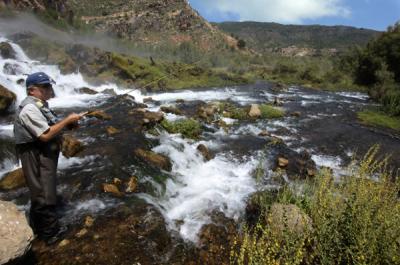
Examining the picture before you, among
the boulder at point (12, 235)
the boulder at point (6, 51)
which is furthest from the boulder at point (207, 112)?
the boulder at point (6, 51)

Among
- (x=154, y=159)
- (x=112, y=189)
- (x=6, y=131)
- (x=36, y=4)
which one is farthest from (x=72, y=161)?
(x=36, y=4)

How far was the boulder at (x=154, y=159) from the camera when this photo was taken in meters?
9.98

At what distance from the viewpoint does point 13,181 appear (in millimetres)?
7996

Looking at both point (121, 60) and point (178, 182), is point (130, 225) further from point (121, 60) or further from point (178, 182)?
point (121, 60)

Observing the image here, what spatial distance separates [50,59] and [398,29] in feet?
141

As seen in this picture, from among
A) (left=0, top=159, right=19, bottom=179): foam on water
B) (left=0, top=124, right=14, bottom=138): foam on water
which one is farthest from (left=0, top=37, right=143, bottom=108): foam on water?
(left=0, top=159, right=19, bottom=179): foam on water

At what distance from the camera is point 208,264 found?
5.88 metres

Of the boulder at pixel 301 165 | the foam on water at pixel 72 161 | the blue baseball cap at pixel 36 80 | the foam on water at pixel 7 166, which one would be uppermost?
the blue baseball cap at pixel 36 80

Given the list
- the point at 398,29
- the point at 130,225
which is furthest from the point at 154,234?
the point at 398,29

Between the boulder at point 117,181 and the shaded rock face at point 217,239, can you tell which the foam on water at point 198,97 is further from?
the shaded rock face at point 217,239

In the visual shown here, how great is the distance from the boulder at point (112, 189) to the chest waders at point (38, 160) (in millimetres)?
2527

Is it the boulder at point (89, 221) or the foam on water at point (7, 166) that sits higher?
the boulder at point (89, 221)

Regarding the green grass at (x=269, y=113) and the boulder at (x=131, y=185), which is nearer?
the boulder at (x=131, y=185)

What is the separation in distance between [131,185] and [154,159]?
6.41 feet
